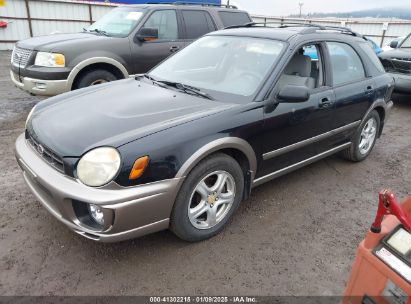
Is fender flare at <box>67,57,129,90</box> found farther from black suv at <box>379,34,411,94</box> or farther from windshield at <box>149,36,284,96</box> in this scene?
black suv at <box>379,34,411,94</box>

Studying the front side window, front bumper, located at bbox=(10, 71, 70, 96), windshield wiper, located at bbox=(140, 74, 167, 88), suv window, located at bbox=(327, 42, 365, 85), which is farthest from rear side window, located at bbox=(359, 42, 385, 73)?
front bumper, located at bbox=(10, 71, 70, 96)

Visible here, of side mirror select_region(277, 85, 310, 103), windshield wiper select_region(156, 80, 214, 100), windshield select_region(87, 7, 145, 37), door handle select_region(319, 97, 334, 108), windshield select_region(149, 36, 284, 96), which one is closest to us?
side mirror select_region(277, 85, 310, 103)

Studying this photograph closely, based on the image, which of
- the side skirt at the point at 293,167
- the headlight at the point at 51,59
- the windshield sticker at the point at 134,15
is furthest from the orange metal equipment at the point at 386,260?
the windshield sticker at the point at 134,15

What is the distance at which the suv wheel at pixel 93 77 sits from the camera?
18.6 ft

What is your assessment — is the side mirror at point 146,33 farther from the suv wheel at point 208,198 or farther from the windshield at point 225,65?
the suv wheel at point 208,198

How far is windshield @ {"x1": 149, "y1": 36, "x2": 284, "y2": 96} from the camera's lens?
3.25 meters

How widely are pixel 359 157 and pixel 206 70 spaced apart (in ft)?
8.15

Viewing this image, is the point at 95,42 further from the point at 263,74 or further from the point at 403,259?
the point at 403,259

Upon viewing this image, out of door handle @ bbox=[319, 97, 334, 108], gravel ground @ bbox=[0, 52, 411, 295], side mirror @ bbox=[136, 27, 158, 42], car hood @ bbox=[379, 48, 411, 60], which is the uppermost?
side mirror @ bbox=[136, 27, 158, 42]

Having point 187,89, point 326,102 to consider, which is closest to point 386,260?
point 187,89

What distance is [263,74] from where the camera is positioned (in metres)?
3.20

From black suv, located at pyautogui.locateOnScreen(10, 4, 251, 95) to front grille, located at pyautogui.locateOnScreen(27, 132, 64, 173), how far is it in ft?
9.71

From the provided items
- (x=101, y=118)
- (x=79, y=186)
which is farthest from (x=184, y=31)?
(x=79, y=186)

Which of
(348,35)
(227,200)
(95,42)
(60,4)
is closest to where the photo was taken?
(227,200)
